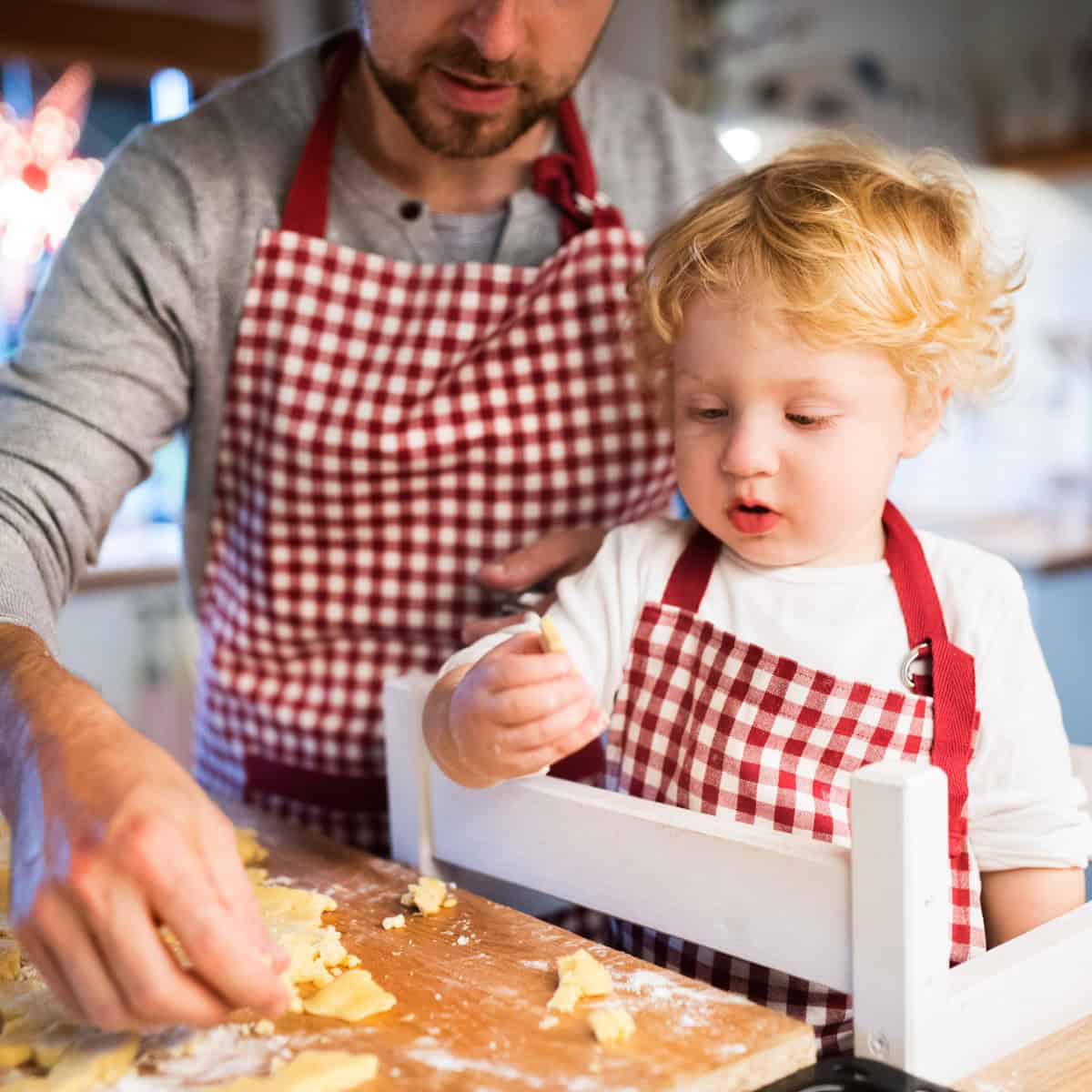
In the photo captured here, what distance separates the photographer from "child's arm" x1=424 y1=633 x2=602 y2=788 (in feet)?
2.46

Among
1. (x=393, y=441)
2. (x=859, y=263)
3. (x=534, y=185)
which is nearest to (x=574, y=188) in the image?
(x=534, y=185)

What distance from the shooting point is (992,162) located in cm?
328

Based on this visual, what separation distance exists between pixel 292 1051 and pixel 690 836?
0.76ft

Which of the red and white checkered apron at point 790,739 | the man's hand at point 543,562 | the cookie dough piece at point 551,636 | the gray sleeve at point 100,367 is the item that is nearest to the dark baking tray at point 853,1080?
the red and white checkered apron at point 790,739

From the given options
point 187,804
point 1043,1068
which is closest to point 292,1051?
point 187,804

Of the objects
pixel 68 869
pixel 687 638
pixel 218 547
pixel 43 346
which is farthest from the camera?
pixel 218 547

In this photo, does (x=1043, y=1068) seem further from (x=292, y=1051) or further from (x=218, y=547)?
(x=218, y=547)

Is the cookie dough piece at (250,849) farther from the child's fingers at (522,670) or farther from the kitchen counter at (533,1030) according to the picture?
the child's fingers at (522,670)

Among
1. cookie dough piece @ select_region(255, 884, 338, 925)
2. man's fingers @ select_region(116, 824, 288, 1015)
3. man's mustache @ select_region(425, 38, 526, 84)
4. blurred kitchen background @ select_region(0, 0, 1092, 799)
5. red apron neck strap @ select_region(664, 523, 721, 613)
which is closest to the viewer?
man's fingers @ select_region(116, 824, 288, 1015)

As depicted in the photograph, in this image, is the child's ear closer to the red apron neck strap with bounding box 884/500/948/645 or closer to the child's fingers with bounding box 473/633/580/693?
the red apron neck strap with bounding box 884/500/948/645

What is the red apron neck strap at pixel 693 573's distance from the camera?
93 centimetres

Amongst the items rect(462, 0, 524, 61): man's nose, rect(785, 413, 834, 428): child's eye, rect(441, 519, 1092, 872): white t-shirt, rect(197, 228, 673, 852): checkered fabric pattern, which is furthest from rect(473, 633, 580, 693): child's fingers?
rect(462, 0, 524, 61): man's nose

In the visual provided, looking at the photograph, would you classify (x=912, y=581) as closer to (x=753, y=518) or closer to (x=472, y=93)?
(x=753, y=518)

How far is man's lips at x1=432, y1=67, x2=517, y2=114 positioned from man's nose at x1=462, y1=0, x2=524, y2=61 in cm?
4
